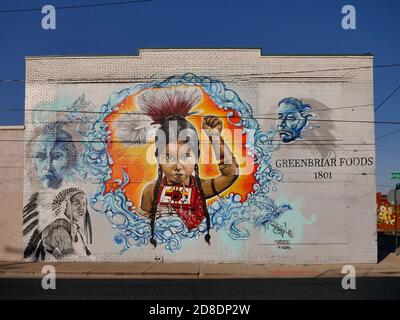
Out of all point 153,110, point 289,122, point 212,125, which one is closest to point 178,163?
point 212,125

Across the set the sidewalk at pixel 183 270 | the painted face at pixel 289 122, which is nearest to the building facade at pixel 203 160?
the painted face at pixel 289 122

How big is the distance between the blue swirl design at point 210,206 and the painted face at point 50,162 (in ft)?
3.13

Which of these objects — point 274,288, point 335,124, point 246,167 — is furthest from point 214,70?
point 274,288

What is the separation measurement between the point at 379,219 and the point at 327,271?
65.7ft

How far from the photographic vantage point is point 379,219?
3291 cm

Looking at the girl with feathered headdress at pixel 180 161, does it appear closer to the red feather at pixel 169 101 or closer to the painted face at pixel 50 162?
the red feather at pixel 169 101

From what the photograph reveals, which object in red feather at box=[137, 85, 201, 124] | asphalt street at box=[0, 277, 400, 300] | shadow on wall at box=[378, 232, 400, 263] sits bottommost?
shadow on wall at box=[378, 232, 400, 263]

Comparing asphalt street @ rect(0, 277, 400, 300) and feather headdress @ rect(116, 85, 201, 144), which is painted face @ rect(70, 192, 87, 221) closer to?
feather headdress @ rect(116, 85, 201, 144)

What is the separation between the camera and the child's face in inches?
671

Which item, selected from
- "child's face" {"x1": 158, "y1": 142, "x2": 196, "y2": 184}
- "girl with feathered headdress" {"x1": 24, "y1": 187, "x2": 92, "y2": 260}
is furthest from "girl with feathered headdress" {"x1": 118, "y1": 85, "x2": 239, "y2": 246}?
"girl with feathered headdress" {"x1": 24, "y1": 187, "x2": 92, "y2": 260}

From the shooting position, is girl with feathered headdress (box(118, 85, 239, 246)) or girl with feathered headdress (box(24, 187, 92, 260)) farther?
girl with feathered headdress (box(24, 187, 92, 260))

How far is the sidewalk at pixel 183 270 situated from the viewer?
14133 millimetres

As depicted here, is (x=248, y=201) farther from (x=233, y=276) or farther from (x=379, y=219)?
(x=379, y=219)

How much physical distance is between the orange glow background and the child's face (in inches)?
13.8
